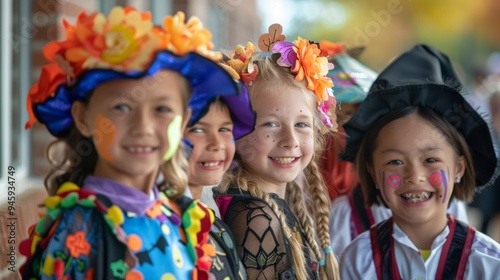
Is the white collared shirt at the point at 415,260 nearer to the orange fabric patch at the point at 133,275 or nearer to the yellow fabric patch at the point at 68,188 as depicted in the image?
the orange fabric patch at the point at 133,275

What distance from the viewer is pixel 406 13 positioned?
19.4m

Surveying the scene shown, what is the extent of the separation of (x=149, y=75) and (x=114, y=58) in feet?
0.34

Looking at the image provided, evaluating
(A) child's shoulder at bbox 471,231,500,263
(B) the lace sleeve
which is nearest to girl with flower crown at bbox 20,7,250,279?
(B) the lace sleeve

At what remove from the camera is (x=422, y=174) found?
A: 10.7ft

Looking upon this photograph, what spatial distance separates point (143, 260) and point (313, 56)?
1343 millimetres

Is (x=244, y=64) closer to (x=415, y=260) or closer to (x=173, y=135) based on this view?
(x=173, y=135)

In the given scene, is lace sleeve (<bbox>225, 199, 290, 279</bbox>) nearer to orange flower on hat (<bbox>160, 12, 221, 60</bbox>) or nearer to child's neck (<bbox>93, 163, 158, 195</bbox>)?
child's neck (<bbox>93, 163, 158, 195</bbox>)

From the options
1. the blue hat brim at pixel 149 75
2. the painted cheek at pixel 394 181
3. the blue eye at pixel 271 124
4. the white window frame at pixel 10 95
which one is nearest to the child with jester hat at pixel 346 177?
the painted cheek at pixel 394 181

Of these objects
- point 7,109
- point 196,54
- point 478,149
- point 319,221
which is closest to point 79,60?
point 196,54

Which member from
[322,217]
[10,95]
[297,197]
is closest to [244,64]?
[297,197]

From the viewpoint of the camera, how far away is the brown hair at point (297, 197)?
291cm

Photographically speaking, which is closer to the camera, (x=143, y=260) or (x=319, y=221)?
(x=143, y=260)

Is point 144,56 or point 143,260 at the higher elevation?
point 144,56

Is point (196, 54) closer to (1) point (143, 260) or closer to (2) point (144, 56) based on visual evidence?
(2) point (144, 56)
